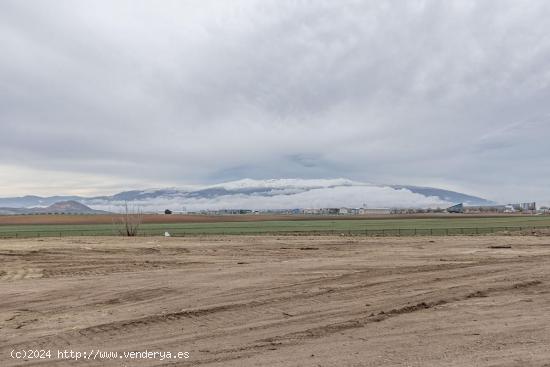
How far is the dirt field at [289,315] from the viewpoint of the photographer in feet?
31.1

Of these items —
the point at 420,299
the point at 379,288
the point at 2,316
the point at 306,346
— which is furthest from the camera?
the point at 379,288

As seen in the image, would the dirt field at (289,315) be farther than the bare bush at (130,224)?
No

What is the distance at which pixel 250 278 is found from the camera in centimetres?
1975

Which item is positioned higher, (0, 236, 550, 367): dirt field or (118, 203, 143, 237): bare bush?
(118, 203, 143, 237): bare bush

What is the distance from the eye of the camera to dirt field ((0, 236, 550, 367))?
9484 millimetres

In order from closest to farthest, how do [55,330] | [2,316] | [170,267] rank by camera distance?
1. [55,330]
2. [2,316]
3. [170,267]

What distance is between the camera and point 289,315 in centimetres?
1285

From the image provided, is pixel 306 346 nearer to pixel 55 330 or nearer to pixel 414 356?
pixel 414 356

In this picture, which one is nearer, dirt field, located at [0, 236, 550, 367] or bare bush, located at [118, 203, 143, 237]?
dirt field, located at [0, 236, 550, 367]

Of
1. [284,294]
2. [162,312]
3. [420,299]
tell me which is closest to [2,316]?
[162,312]

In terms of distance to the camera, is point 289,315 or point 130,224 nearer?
point 289,315

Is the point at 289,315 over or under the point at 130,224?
under

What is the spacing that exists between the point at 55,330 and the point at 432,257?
74.2 ft

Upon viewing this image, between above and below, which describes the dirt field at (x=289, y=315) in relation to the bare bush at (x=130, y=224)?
below
